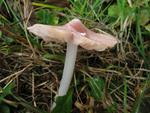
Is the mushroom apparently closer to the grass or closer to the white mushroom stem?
the white mushroom stem

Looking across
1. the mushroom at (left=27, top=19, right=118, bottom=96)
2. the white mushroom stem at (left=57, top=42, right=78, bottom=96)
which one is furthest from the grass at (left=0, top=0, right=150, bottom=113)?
the mushroom at (left=27, top=19, right=118, bottom=96)

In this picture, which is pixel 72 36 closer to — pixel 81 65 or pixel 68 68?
pixel 68 68

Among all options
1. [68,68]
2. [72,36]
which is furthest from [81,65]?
[72,36]

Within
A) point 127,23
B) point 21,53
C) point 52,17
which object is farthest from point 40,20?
point 127,23

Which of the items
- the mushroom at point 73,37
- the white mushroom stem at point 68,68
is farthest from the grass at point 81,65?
the mushroom at point 73,37

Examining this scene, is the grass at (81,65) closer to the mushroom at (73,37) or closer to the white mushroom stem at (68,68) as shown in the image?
the white mushroom stem at (68,68)
